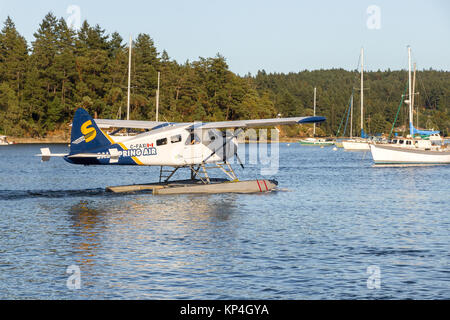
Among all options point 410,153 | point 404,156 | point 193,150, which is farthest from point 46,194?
point 410,153

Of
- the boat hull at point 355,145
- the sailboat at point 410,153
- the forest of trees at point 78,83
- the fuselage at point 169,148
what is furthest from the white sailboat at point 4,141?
the fuselage at point 169,148

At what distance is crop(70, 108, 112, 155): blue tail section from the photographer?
2206 centimetres

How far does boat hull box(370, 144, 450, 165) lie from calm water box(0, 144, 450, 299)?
20696mm

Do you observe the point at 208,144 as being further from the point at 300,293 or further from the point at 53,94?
the point at 53,94

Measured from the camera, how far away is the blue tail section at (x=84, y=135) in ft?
72.4

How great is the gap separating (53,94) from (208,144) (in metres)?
84.1

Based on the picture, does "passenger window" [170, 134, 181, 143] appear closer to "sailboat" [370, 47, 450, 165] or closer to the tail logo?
the tail logo

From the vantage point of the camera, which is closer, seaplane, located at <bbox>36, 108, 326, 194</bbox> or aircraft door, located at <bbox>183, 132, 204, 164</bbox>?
seaplane, located at <bbox>36, 108, 326, 194</bbox>

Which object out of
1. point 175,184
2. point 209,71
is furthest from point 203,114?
point 175,184

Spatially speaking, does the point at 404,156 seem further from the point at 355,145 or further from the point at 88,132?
the point at 355,145

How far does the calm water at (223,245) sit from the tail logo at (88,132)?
228 cm

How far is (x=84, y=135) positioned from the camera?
22.1m

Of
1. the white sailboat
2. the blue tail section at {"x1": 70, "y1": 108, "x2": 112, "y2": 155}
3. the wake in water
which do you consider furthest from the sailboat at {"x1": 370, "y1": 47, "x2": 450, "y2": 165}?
the white sailboat

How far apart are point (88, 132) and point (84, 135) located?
18 cm
